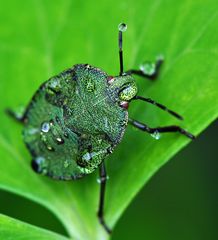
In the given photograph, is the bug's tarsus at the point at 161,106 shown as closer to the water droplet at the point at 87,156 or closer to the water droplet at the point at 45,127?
the water droplet at the point at 87,156

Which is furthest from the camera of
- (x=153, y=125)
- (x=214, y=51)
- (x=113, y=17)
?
(x=113, y=17)

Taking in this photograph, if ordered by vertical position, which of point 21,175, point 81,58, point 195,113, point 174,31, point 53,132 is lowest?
point 21,175

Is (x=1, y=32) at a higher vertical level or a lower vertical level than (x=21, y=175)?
higher

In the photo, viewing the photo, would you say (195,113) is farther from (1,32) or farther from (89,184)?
(1,32)

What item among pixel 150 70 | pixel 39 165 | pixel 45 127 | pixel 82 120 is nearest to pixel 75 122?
pixel 82 120

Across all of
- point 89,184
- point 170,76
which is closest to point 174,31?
point 170,76

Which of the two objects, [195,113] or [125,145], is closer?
[195,113]

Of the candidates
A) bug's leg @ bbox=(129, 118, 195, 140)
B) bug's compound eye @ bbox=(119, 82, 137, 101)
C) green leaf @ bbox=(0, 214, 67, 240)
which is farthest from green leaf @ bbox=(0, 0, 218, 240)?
green leaf @ bbox=(0, 214, 67, 240)
